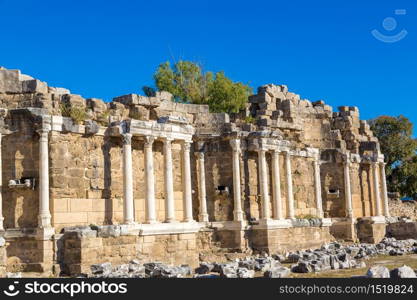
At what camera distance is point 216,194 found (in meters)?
23.5

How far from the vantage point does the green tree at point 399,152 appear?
→ 1902 inches

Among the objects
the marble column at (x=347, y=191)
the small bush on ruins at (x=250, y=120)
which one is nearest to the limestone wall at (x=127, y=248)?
the small bush on ruins at (x=250, y=120)

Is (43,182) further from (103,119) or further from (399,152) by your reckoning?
(399,152)

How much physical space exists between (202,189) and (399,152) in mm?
29887

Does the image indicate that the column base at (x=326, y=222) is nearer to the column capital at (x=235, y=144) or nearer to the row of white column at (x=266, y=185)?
the row of white column at (x=266, y=185)

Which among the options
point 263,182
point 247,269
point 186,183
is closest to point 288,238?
point 263,182

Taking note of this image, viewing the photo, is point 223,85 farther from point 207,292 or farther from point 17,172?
point 207,292

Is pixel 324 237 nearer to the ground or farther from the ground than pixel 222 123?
nearer to the ground

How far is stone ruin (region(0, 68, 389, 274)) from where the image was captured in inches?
704

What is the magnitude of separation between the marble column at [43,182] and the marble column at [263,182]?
29.3ft

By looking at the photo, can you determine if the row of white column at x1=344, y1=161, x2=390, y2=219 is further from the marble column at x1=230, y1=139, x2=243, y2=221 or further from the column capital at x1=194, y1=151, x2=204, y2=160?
the column capital at x1=194, y1=151, x2=204, y2=160

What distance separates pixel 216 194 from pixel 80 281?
12.4m

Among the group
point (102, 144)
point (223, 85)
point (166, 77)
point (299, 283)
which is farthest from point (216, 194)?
point (166, 77)

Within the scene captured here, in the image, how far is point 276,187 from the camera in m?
24.9
